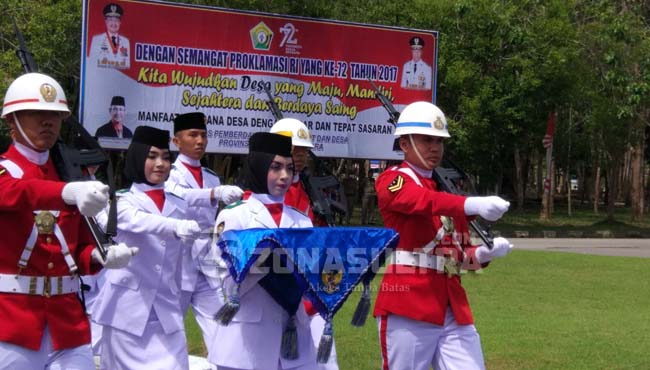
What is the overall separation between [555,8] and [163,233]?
29063mm

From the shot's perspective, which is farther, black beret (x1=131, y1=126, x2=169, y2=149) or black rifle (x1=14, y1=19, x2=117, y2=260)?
black beret (x1=131, y1=126, x2=169, y2=149)

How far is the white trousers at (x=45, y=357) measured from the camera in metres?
5.16

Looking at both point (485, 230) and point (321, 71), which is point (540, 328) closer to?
point (485, 230)

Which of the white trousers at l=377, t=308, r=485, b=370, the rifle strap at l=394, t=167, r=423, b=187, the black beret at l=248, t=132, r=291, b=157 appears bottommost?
the white trousers at l=377, t=308, r=485, b=370

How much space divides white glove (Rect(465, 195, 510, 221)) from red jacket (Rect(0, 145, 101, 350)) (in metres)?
2.08

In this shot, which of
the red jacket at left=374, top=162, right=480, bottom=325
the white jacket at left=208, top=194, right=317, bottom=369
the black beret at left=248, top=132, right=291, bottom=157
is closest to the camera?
the white jacket at left=208, top=194, right=317, bottom=369

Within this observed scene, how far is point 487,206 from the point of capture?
5.75 m

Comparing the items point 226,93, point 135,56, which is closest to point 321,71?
point 226,93

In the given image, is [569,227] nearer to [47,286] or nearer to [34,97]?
[47,286]

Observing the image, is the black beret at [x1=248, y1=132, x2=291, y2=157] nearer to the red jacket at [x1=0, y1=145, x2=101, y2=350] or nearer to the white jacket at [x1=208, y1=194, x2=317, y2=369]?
the white jacket at [x1=208, y1=194, x2=317, y2=369]

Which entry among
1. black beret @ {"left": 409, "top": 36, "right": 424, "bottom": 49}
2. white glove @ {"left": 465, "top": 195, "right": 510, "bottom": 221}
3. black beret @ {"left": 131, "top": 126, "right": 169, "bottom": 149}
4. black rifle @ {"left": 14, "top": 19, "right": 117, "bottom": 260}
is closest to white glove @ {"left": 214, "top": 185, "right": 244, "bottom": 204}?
black beret @ {"left": 131, "top": 126, "right": 169, "bottom": 149}

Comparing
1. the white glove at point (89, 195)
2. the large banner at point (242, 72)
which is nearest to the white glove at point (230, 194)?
the white glove at point (89, 195)

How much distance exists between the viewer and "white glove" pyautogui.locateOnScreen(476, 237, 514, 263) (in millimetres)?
6520

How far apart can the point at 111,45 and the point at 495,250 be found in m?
12.9
